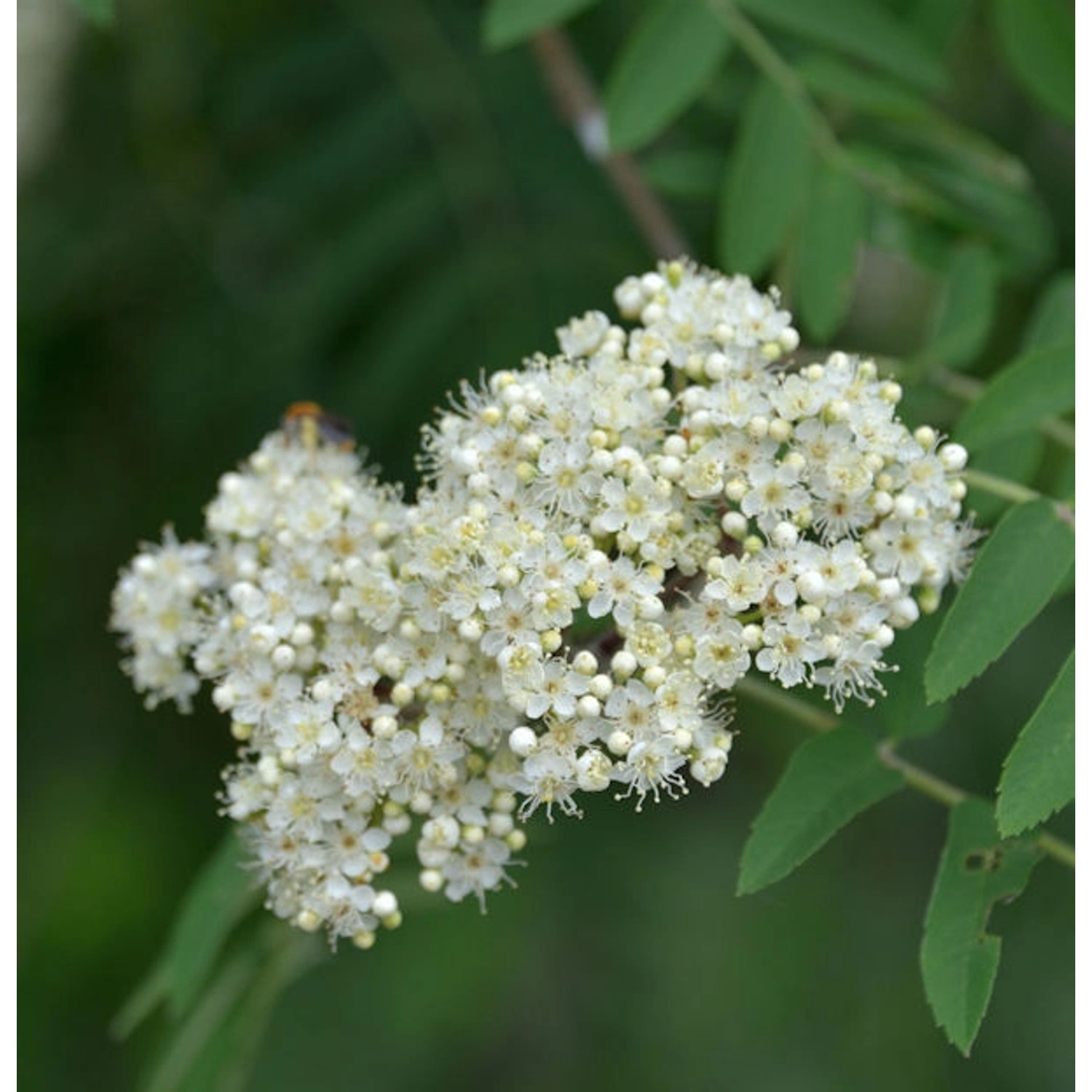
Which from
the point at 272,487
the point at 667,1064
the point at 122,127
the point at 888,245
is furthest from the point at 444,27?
the point at 667,1064

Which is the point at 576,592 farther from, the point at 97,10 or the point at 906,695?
the point at 97,10

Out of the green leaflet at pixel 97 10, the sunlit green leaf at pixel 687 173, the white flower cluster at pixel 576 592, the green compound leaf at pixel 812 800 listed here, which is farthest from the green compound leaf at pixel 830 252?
the green leaflet at pixel 97 10

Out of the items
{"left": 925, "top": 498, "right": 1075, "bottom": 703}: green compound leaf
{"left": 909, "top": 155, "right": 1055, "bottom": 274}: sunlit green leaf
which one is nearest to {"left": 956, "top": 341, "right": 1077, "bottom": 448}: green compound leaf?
{"left": 925, "top": 498, "right": 1075, "bottom": 703}: green compound leaf

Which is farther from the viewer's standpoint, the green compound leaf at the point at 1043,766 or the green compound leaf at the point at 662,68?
the green compound leaf at the point at 662,68

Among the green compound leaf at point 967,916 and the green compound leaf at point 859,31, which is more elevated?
the green compound leaf at point 859,31

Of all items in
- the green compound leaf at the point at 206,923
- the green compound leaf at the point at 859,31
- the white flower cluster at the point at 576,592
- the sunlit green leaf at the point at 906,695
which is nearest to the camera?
the white flower cluster at the point at 576,592

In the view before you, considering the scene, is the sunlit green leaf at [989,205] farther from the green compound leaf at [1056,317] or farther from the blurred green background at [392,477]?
the blurred green background at [392,477]
